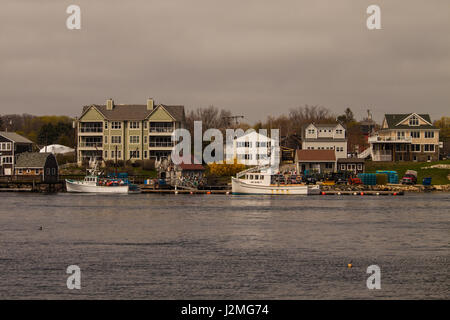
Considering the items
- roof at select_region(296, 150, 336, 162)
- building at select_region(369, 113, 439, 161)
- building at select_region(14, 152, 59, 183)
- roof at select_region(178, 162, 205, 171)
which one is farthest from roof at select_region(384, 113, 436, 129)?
building at select_region(14, 152, 59, 183)

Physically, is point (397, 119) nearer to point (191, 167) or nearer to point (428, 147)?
point (428, 147)

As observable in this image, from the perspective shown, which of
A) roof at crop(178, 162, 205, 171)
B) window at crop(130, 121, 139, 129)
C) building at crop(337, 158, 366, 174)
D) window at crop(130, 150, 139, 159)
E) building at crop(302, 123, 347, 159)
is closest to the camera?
building at crop(337, 158, 366, 174)

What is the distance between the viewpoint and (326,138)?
141125mm

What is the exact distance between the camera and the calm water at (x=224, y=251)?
36594mm

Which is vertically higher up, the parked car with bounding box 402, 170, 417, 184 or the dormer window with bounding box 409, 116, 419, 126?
the dormer window with bounding box 409, 116, 419, 126

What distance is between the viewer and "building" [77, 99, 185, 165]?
14600 centimetres

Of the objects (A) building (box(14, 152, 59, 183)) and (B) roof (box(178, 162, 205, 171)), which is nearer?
(A) building (box(14, 152, 59, 183))

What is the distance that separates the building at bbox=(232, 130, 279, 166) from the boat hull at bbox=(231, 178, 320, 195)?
2834 cm

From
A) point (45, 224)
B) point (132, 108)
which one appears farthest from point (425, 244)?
point (132, 108)

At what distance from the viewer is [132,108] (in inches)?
5960

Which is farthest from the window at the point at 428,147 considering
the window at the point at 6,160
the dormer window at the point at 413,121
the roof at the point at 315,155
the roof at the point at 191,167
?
the window at the point at 6,160

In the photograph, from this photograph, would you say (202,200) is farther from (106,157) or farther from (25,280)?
(25,280)

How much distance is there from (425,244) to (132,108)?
106 metres

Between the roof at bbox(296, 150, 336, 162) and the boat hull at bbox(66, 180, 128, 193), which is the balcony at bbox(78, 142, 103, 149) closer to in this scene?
the boat hull at bbox(66, 180, 128, 193)
